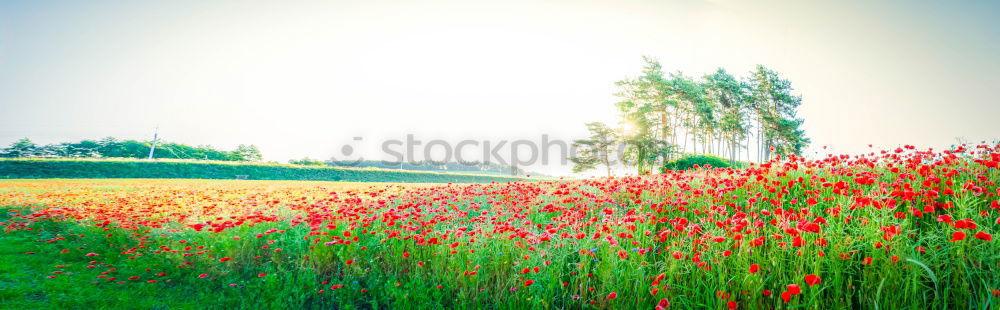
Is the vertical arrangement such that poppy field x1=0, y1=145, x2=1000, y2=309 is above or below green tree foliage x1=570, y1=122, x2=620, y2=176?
below

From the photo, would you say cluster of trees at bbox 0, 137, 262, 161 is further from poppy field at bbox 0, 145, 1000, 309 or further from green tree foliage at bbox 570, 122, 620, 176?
poppy field at bbox 0, 145, 1000, 309

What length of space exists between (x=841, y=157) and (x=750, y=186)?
4.89ft

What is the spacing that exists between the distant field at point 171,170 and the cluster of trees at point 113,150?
34037mm

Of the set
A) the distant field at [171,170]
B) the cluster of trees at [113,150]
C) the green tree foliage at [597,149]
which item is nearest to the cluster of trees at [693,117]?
the green tree foliage at [597,149]

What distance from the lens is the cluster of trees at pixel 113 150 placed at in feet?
155

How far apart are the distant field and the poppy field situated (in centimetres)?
2725

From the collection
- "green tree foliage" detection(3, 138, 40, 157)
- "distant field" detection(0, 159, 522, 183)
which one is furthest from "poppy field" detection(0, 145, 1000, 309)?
"green tree foliage" detection(3, 138, 40, 157)

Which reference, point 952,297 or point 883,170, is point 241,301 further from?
point 883,170

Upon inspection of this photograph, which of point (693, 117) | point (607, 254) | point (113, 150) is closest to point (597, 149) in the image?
point (693, 117)

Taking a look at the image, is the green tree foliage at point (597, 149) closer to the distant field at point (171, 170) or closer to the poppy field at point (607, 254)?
the distant field at point (171, 170)

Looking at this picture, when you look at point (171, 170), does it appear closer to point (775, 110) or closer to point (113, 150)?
point (113, 150)

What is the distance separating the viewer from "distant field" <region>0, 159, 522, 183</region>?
80.2 ft

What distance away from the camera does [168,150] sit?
194 feet

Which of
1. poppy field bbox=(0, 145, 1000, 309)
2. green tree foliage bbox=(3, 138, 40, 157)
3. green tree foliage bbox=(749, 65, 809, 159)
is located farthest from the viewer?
green tree foliage bbox=(3, 138, 40, 157)
